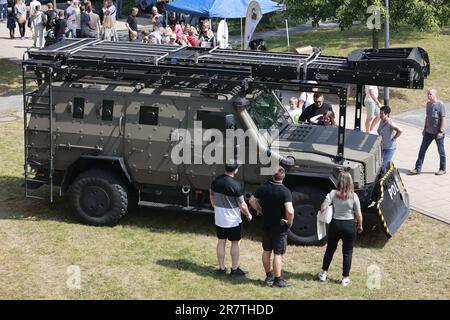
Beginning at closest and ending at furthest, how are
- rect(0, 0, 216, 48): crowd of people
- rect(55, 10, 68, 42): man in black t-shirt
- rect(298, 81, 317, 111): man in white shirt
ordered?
rect(298, 81, 317, 111): man in white shirt < rect(0, 0, 216, 48): crowd of people < rect(55, 10, 68, 42): man in black t-shirt

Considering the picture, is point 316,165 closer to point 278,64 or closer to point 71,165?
point 278,64

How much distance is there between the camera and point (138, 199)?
12141mm

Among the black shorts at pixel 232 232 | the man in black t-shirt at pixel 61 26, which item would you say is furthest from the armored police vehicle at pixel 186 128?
the man in black t-shirt at pixel 61 26

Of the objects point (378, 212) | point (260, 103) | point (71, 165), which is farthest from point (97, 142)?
point (378, 212)

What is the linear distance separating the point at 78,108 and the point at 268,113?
A: 2.89m

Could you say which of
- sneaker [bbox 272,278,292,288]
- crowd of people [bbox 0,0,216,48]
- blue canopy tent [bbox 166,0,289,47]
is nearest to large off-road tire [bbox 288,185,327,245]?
sneaker [bbox 272,278,292,288]

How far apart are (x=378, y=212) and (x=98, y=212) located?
419 cm

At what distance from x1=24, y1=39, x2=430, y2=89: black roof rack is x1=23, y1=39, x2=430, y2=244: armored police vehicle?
0.7 inches

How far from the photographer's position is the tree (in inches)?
802

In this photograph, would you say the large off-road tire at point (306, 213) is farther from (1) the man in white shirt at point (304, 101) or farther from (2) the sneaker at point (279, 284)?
(1) the man in white shirt at point (304, 101)

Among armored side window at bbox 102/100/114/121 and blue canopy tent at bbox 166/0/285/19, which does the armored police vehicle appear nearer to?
armored side window at bbox 102/100/114/121

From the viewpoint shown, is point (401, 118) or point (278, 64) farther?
point (401, 118)

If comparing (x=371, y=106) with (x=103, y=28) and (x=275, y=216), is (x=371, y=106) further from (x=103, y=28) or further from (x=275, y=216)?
(x=103, y=28)

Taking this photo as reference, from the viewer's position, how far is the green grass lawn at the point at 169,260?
32.1 ft
